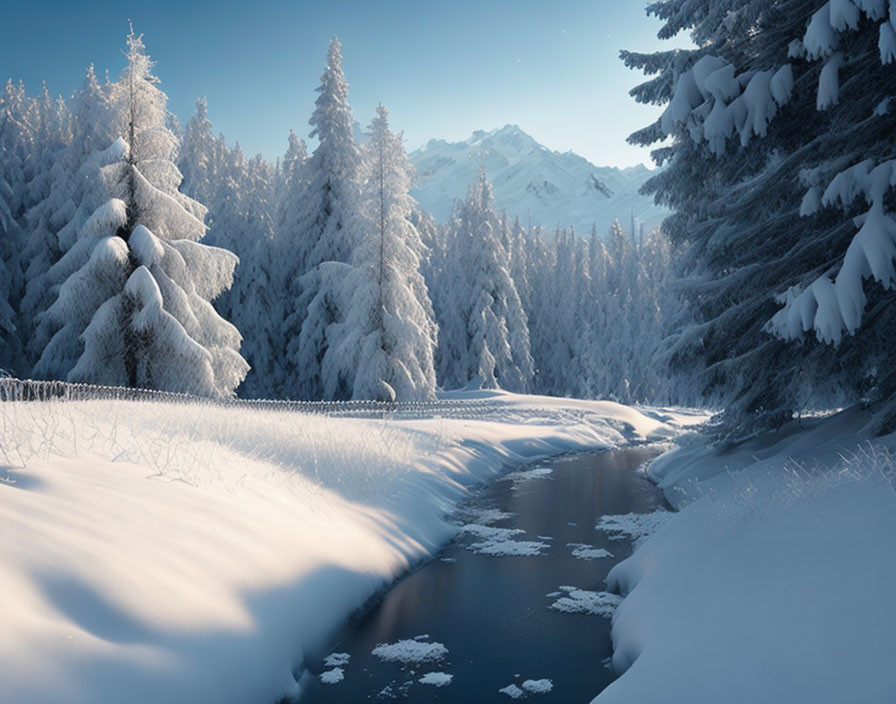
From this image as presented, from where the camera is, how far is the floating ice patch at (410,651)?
6840mm

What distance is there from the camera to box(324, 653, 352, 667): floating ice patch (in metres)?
6.73

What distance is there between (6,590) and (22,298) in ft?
103

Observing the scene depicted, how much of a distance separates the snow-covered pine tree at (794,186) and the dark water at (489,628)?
4200 mm

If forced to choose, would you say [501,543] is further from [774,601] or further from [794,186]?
[794,186]

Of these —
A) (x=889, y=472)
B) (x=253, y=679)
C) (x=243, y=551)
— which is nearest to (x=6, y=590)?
(x=253, y=679)

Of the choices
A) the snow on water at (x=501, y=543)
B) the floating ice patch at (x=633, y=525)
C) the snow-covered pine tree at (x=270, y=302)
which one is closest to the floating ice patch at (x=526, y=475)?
the floating ice patch at (x=633, y=525)

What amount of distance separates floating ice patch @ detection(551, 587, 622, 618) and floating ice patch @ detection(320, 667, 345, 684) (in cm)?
315

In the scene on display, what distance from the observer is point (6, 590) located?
4.53m

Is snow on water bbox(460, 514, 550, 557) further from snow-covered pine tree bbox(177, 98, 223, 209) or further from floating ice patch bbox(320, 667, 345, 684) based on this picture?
snow-covered pine tree bbox(177, 98, 223, 209)

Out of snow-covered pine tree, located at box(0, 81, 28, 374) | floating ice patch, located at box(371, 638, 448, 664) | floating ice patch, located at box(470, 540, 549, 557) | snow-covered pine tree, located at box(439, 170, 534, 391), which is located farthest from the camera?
snow-covered pine tree, located at box(439, 170, 534, 391)

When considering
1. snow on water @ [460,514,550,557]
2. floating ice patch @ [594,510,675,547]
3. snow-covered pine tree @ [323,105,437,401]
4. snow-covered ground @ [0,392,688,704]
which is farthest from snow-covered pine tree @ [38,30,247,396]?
floating ice patch @ [594,510,675,547]

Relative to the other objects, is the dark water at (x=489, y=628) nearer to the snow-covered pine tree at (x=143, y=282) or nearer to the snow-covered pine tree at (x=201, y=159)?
the snow-covered pine tree at (x=143, y=282)

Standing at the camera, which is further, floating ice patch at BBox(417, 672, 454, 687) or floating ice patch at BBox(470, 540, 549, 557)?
floating ice patch at BBox(470, 540, 549, 557)

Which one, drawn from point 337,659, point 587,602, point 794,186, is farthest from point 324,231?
point 337,659
